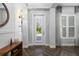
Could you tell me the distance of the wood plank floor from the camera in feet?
6.89

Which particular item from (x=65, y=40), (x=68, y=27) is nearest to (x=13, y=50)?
(x=65, y=40)

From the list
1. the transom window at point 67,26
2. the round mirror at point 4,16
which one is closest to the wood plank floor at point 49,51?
the transom window at point 67,26

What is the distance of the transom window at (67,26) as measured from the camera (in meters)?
2.19

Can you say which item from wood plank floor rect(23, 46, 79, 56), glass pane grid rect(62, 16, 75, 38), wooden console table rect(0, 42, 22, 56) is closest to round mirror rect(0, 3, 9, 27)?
wooden console table rect(0, 42, 22, 56)

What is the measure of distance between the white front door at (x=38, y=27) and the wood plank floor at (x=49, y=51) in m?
0.10

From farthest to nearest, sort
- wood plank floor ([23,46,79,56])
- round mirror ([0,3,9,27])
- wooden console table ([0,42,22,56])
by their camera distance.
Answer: wood plank floor ([23,46,79,56]), round mirror ([0,3,9,27]), wooden console table ([0,42,22,56])

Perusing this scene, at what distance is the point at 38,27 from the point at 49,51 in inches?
17.4

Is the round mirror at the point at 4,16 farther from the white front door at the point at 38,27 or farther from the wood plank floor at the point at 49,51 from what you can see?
the wood plank floor at the point at 49,51

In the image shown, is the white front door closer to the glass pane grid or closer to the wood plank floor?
the wood plank floor

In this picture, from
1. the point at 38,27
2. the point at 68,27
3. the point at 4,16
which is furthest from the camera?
the point at 68,27

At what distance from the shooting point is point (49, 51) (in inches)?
85.4

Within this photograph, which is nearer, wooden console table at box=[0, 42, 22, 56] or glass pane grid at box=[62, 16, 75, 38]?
wooden console table at box=[0, 42, 22, 56]

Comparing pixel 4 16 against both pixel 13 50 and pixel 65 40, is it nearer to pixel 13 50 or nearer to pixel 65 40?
pixel 13 50

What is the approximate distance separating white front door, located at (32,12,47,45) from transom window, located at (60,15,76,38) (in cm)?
32
